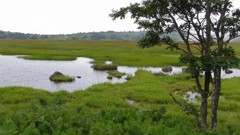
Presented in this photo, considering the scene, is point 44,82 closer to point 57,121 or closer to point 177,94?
point 177,94

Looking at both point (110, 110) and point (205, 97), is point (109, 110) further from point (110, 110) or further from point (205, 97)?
point (205, 97)

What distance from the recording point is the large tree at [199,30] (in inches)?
493

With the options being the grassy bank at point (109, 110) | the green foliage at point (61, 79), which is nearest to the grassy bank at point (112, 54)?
the green foliage at point (61, 79)

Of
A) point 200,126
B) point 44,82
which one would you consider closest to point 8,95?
point 44,82

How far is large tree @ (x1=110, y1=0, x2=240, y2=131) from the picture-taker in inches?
493

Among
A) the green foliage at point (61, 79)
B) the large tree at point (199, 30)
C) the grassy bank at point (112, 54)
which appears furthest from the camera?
the grassy bank at point (112, 54)

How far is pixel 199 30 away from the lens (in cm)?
1355

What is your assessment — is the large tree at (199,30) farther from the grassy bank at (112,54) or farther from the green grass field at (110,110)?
the grassy bank at (112,54)

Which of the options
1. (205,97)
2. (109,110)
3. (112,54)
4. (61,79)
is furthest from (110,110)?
(112,54)

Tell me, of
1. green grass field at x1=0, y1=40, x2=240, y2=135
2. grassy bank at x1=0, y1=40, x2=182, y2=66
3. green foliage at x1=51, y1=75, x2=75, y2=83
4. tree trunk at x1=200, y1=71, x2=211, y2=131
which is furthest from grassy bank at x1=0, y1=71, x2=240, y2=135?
grassy bank at x1=0, y1=40, x2=182, y2=66

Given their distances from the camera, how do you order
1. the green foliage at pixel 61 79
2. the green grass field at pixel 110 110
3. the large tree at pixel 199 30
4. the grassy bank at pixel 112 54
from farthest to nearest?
the grassy bank at pixel 112 54 < the green foliage at pixel 61 79 < the large tree at pixel 199 30 < the green grass field at pixel 110 110

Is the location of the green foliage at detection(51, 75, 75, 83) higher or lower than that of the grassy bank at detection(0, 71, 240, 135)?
lower

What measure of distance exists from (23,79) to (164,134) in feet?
99.7

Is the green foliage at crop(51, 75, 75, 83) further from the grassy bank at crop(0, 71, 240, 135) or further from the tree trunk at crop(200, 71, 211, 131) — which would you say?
the tree trunk at crop(200, 71, 211, 131)
